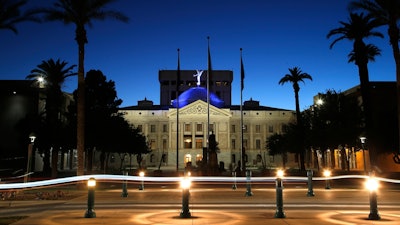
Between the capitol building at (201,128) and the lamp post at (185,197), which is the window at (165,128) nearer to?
the capitol building at (201,128)

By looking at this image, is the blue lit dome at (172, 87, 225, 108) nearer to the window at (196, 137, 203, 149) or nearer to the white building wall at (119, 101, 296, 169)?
the white building wall at (119, 101, 296, 169)

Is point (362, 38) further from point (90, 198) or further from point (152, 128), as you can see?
point (152, 128)

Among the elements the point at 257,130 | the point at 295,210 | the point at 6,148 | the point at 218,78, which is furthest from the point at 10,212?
the point at 218,78

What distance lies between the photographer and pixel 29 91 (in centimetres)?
5909

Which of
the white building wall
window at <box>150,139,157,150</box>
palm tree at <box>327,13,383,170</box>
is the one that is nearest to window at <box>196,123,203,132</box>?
the white building wall

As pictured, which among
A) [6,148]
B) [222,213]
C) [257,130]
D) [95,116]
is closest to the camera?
[222,213]

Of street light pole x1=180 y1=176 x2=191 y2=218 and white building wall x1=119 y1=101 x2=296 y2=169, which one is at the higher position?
white building wall x1=119 y1=101 x2=296 y2=169

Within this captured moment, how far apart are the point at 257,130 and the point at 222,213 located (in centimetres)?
10248

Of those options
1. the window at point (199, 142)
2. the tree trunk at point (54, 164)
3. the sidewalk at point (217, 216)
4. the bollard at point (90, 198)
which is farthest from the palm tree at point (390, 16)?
the window at point (199, 142)

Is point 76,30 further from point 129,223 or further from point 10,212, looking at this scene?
point 129,223

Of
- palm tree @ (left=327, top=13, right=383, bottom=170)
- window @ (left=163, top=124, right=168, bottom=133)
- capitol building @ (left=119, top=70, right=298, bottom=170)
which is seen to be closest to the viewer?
palm tree @ (left=327, top=13, right=383, bottom=170)

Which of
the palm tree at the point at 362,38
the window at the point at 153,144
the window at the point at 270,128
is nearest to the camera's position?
the palm tree at the point at 362,38

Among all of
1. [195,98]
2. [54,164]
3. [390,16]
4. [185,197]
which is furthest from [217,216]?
[195,98]

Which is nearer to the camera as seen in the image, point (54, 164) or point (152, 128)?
point (54, 164)
